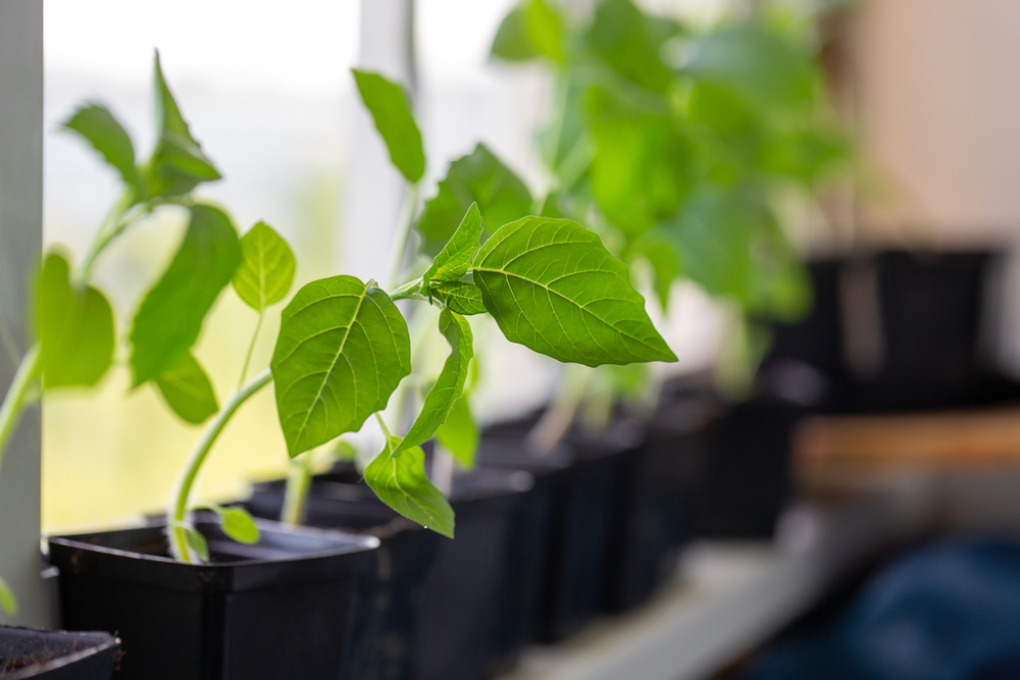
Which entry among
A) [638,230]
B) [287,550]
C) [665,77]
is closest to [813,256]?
[665,77]

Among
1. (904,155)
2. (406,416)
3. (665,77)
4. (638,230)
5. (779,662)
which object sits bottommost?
(779,662)

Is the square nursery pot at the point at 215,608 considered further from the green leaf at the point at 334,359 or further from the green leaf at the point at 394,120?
the green leaf at the point at 394,120

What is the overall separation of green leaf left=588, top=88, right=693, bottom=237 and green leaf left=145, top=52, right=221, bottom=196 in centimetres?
29

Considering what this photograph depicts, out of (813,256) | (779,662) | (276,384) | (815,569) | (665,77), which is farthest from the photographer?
(813,256)

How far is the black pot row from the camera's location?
0.41m

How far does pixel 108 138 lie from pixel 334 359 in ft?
0.62

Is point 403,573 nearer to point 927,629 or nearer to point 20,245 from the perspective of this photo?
point 20,245

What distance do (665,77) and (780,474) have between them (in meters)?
0.58

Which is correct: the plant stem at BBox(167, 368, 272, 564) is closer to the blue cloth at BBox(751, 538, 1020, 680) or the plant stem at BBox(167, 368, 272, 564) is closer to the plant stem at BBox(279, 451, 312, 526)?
the plant stem at BBox(279, 451, 312, 526)

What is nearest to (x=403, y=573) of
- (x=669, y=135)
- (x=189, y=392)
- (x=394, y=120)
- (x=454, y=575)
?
(x=454, y=575)

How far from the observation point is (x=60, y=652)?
13.9 inches

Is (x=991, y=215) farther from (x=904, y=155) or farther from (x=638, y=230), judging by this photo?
(x=638, y=230)

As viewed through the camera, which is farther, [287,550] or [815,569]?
[815,569]

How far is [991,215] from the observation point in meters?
1.88
